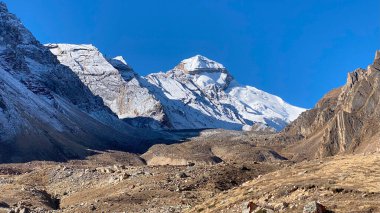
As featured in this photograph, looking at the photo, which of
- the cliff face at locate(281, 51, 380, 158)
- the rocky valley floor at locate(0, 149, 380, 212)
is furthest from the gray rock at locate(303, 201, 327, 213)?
the cliff face at locate(281, 51, 380, 158)

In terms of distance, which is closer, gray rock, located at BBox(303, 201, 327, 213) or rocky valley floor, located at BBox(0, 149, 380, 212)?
gray rock, located at BBox(303, 201, 327, 213)

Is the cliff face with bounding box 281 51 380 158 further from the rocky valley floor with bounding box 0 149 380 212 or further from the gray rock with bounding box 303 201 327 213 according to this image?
the gray rock with bounding box 303 201 327 213

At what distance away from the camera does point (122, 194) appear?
44.4 metres

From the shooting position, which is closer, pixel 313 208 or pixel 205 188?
pixel 313 208

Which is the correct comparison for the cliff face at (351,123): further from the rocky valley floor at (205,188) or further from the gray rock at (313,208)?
the gray rock at (313,208)

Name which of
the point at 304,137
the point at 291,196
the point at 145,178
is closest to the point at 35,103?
the point at 304,137

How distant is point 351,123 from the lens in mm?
120688

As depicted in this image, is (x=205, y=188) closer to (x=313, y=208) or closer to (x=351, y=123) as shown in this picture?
(x=313, y=208)

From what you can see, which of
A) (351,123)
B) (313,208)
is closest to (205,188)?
(313,208)

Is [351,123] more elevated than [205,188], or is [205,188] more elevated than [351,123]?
[351,123]

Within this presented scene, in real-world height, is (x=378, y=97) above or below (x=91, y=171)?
above

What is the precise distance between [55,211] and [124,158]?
339 ft

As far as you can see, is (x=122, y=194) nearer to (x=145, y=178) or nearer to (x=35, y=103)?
(x=145, y=178)

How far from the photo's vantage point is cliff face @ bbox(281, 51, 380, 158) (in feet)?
371
